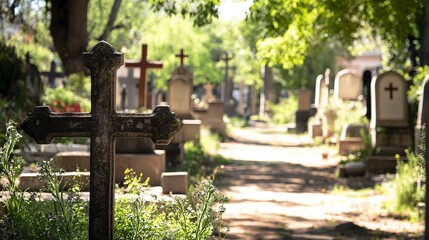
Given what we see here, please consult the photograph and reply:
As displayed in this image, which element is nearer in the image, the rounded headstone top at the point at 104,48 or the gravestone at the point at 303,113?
the rounded headstone top at the point at 104,48

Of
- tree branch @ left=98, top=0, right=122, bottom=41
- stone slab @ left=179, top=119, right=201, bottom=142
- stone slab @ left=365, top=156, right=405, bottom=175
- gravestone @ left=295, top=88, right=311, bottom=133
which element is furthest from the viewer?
gravestone @ left=295, top=88, right=311, bottom=133

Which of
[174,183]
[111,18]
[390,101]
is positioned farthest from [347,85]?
[174,183]

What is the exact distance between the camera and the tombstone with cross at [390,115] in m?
17.5

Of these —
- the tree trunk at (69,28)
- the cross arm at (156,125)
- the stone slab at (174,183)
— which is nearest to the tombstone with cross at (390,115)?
the tree trunk at (69,28)

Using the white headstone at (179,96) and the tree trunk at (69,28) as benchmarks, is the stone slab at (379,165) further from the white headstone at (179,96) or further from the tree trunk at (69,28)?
the tree trunk at (69,28)

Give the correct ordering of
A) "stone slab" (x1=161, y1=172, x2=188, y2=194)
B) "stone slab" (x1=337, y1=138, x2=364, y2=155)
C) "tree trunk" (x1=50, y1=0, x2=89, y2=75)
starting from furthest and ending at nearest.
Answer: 1. "stone slab" (x1=337, y1=138, x2=364, y2=155)
2. "tree trunk" (x1=50, y1=0, x2=89, y2=75)
3. "stone slab" (x1=161, y1=172, x2=188, y2=194)

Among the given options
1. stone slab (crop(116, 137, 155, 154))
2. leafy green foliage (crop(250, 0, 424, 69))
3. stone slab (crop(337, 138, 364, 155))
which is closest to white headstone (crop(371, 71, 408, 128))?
leafy green foliage (crop(250, 0, 424, 69))

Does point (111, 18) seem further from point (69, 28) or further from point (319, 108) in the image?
point (319, 108)

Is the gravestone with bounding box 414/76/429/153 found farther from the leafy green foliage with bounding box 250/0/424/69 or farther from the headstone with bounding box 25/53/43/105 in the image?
the headstone with bounding box 25/53/43/105

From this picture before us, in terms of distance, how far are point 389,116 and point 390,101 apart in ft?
1.14

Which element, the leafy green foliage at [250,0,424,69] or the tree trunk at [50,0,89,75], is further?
the tree trunk at [50,0,89,75]

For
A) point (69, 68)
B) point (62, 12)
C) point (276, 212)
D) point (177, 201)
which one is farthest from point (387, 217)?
point (69, 68)

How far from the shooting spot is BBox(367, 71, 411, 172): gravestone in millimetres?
17500

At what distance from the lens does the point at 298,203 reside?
12922 millimetres
